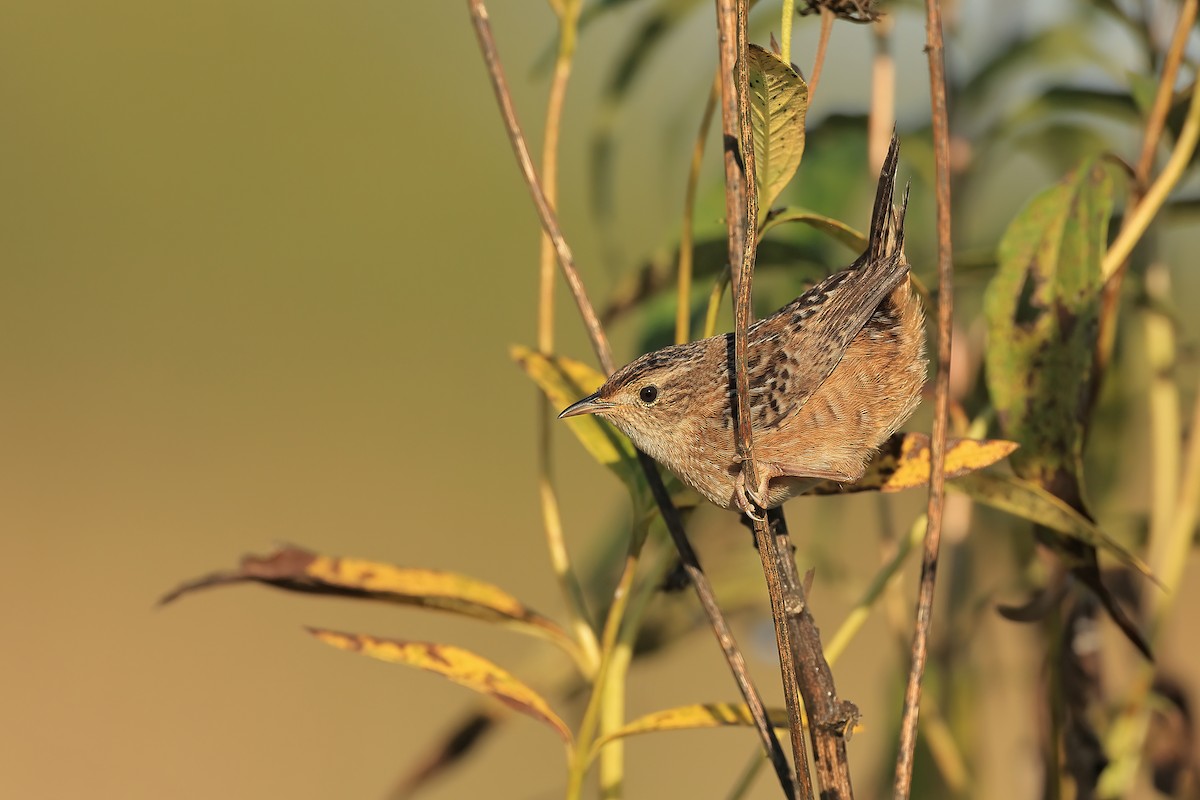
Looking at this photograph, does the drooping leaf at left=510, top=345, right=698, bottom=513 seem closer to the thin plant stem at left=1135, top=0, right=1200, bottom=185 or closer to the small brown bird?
the small brown bird

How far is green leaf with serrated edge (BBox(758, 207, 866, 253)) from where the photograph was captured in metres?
1.21

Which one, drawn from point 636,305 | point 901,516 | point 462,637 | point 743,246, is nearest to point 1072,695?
point 636,305

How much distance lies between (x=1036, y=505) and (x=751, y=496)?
0.51 metres

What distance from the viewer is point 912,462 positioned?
139 cm

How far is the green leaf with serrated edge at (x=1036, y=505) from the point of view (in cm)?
129

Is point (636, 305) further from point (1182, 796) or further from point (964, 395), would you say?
point (1182, 796)

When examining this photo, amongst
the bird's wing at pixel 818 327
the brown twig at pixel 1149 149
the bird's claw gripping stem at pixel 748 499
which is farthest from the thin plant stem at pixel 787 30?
the brown twig at pixel 1149 149

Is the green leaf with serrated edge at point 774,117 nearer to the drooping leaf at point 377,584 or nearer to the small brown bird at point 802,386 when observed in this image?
the small brown bird at point 802,386

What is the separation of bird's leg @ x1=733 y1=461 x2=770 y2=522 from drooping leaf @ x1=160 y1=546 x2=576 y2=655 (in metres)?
0.28

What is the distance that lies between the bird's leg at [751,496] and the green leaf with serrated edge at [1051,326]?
325 mm

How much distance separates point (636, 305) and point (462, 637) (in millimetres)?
3897

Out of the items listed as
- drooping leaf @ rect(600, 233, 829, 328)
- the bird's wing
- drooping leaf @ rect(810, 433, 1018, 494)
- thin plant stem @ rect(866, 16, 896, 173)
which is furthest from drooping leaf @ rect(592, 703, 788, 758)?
thin plant stem @ rect(866, 16, 896, 173)

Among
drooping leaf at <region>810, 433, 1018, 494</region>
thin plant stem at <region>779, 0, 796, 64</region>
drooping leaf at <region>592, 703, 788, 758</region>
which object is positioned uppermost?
thin plant stem at <region>779, 0, 796, 64</region>

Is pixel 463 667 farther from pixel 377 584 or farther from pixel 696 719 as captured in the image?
pixel 696 719
